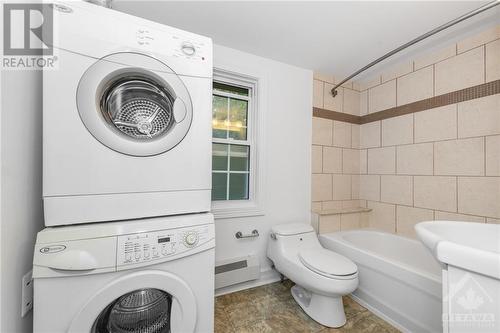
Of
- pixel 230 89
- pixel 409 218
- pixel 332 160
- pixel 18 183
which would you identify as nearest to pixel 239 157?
pixel 230 89

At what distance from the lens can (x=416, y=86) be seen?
196cm

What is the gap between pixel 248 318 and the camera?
1503 millimetres

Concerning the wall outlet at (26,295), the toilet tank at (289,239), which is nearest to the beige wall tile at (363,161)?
the toilet tank at (289,239)

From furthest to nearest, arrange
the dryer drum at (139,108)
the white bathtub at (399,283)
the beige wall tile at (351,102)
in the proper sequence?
the beige wall tile at (351,102), the white bathtub at (399,283), the dryer drum at (139,108)

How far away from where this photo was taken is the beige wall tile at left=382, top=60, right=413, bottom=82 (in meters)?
2.01

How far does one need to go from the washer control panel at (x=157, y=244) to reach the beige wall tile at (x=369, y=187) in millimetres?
2072

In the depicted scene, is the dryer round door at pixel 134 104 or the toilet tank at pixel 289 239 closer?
the dryer round door at pixel 134 104

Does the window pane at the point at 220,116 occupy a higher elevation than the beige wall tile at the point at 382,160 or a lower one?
higher

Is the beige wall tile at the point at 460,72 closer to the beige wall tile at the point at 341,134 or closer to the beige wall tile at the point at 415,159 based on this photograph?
the beige wall tile at the point at 415,159

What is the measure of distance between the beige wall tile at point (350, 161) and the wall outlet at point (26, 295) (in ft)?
8.15

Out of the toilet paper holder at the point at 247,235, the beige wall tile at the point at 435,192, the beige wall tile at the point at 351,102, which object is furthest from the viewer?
the beige wall tile at the point at 351,102

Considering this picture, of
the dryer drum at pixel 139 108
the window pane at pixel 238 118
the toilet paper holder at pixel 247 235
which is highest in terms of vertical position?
the window pane at pixel 238 118

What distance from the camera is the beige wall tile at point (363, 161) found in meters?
2.43

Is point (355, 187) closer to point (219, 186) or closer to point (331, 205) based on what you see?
point (331, 205)
